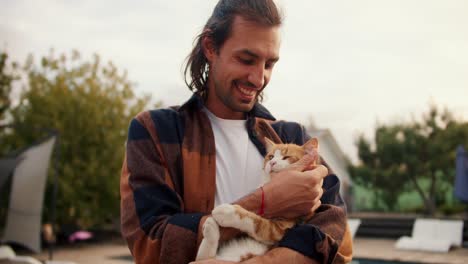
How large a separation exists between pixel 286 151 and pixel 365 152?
25.9 m

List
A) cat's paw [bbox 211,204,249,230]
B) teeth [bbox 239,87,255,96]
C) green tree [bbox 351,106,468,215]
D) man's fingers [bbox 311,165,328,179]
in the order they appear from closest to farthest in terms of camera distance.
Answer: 1. cat's paw [bbox 211,204,249,230]
2. man's fingers [bbox 311,165,328,179]
3. teeth [bbox 239,87,255,96]
4. green tree [bbox 351,106,468,215]

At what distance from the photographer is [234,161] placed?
1.91 metres

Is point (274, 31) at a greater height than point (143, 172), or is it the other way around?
point (274, 31)

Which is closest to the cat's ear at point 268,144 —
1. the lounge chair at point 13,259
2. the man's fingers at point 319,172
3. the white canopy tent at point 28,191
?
the man's fingers at point 319,172

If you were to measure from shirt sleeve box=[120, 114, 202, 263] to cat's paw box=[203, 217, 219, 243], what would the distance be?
0.18 feet

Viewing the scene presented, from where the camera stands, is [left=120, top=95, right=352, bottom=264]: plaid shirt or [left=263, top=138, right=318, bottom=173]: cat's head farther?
[left=263, top=138, right=318, bottom=173]: cat's head

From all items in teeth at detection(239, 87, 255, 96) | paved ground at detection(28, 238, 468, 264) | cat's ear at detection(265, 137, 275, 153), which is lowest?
paved ground at detection(28, 238, 468, 264)

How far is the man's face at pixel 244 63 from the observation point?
1807 mm

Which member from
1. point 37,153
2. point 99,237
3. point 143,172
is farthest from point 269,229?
point 99,237

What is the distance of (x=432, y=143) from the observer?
24094 millimetres

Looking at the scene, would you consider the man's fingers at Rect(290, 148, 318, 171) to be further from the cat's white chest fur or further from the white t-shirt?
the cat's white chest fur

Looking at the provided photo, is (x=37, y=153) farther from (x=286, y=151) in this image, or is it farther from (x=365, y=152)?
(x=365, y=152)

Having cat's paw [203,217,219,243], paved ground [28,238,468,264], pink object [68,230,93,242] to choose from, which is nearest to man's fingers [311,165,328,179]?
cat's paw [203,217,219,243]

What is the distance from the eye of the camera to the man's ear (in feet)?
6.49
